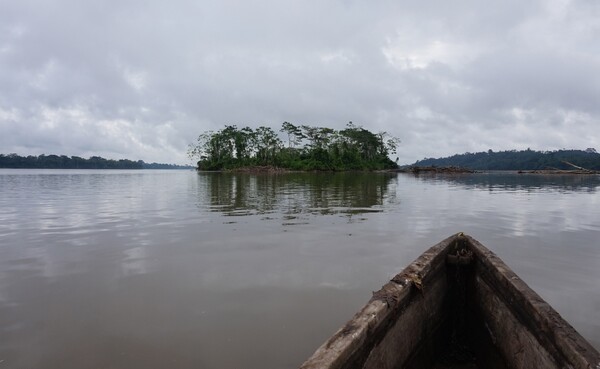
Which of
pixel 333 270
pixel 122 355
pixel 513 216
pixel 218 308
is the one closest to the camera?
pixel 122 355

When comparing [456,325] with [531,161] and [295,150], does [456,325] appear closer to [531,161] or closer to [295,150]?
[295,150]

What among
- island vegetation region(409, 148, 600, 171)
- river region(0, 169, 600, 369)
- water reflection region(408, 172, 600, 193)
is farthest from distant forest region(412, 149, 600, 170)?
river region(0, 169, 600, 369)

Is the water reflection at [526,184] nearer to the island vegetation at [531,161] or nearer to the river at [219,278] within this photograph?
the river at [219,278]

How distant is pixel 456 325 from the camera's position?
3867mm

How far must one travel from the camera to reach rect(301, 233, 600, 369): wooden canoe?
2.12 metres

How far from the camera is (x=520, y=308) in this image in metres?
2.82

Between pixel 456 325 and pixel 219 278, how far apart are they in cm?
357

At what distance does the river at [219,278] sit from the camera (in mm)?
3416

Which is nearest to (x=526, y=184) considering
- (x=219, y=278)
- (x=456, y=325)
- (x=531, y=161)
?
(x=456, y=325)

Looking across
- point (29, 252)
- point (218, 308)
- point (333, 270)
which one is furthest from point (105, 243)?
point (333, 270)

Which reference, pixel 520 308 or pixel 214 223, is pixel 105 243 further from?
pixel 520 308

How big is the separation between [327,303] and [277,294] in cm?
77

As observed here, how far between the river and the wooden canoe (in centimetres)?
107

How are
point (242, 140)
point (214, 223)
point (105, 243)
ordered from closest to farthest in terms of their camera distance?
1. point (105, 243)
2. point (214, 223)
3. point (242, 140)
